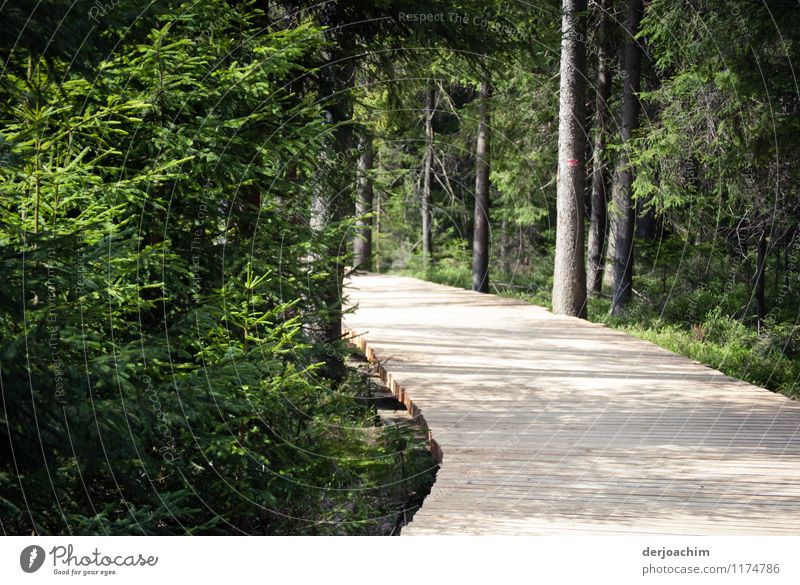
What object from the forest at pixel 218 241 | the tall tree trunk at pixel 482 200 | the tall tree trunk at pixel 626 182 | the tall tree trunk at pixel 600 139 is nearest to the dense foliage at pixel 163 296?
the forest at pixel 218 241

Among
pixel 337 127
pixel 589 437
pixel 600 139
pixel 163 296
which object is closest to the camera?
pixel 163 296

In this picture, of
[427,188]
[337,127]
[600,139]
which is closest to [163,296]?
[337,127]

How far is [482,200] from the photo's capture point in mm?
23219

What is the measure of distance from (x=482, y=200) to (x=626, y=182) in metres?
5.42

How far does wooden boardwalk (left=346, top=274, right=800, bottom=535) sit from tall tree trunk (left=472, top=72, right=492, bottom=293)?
930 cm

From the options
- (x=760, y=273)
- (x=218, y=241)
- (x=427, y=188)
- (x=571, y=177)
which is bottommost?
(x=760, y=273)

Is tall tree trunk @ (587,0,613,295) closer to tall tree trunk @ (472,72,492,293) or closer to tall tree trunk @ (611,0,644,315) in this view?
tall tree trunk @ (611,0,644,315)

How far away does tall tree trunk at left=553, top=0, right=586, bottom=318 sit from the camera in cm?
1591

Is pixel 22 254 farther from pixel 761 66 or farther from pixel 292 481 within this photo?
pixel 761 66

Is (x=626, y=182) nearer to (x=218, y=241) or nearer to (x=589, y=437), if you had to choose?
(x=589, y=437)

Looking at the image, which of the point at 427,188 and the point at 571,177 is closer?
the point at 571,177

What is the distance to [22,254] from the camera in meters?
5.17

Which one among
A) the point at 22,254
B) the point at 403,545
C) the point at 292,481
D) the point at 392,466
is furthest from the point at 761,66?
the point at 22,254

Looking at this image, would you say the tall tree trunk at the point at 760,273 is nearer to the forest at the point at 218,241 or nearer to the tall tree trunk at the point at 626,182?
the forest at the point at 218,241
